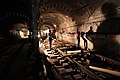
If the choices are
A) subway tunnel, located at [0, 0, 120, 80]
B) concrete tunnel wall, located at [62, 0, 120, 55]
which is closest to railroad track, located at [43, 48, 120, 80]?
subway tunnel, located at [0, 0, 120, 80]

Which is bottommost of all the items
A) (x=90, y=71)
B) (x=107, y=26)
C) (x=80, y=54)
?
(x=90, y=71)

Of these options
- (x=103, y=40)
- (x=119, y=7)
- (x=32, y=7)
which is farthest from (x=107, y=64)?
(x=32, y=7)

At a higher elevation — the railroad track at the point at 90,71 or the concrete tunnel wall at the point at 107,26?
the concrete tunnel wall at the point at 107,26

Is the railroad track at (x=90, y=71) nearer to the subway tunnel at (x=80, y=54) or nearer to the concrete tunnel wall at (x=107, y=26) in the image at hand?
the subway tunnel at (x=80, y=54)

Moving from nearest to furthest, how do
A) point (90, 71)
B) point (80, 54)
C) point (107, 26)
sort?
point (90, 71), point (80, 54), point (107, 26)

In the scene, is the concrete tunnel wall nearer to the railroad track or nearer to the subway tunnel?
the subway tunnel

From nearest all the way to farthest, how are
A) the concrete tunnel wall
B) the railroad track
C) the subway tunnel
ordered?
the railroad track → the subway tunnel → the concrete tunnel wall

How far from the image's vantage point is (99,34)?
10.4 metres

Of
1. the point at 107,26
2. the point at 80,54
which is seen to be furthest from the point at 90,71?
the point at 107,26

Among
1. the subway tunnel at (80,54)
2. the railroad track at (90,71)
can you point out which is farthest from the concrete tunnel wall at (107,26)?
the railroad track at (90,71)

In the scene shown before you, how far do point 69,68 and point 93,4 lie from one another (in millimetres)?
7468

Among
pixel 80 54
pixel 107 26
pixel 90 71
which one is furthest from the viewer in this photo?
pixel 107 26

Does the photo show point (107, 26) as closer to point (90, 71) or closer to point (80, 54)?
point (80, 54)

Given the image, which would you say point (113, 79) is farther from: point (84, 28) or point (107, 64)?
point (84, 28)
